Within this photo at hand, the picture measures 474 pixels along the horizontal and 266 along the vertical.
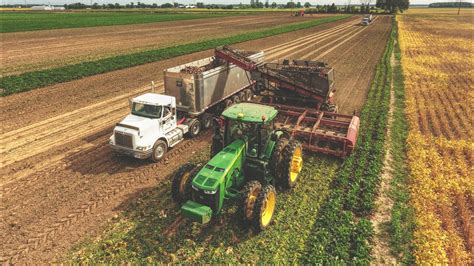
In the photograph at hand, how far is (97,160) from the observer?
41.4 feet

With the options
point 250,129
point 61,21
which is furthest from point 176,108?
point 61,21

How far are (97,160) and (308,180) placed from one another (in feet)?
28.2

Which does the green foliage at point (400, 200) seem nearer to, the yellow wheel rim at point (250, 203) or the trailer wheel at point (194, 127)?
the yellow wheel rim at point (250, 203)

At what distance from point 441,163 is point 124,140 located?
1263cm

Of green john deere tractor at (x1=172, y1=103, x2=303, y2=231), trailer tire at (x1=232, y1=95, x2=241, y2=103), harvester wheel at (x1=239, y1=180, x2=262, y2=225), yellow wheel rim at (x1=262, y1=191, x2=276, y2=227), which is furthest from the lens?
trailer tire at (x1=232, y1=95, x2=241, y2=103)

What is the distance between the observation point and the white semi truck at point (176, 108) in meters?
12.0

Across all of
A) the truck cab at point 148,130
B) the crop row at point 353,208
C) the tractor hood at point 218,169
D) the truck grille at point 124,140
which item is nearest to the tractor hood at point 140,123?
the truck cab at point 148,130

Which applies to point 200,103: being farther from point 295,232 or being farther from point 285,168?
point 295,232

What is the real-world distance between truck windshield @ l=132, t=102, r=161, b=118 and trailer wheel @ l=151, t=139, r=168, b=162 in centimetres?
113

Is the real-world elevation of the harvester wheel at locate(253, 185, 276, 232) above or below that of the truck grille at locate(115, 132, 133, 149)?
below

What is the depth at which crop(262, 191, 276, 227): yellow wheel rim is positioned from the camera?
864cm

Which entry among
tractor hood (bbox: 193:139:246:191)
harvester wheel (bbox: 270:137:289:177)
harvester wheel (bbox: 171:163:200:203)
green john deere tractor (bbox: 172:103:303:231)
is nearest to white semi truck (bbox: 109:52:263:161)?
harvester wheel (bbox: 171:163:200:203)

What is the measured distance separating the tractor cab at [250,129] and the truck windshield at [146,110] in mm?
4402

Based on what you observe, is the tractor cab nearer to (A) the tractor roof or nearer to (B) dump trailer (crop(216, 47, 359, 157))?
(A) the tractor roof
